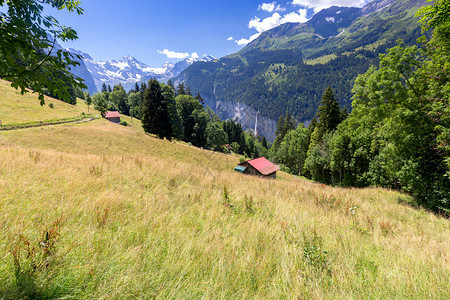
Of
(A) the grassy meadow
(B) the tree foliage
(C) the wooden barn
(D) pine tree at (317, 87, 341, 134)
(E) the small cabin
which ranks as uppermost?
(D) pine tree at (317, 87, 341, 134)

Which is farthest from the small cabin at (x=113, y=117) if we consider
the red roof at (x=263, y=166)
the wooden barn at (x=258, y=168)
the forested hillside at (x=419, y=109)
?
the forested hillside at (x=419, y=109)

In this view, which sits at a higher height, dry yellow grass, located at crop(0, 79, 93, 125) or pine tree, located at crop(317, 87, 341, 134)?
pine tree, located at crop(317, 87, 341, 134)

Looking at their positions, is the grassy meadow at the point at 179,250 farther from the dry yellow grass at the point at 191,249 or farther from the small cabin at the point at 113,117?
the small cabin at the point at 113,117

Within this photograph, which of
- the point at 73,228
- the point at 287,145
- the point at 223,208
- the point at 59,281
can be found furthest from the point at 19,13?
the point at 287,145

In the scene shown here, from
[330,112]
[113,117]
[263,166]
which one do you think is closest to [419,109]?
[263,166]

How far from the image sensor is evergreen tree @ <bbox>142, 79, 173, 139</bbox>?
42844 millimetres

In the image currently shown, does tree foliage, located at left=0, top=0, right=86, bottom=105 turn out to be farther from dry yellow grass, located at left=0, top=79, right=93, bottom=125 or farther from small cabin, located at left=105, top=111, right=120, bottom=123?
small cabin, located at left=105, top=111, right=120, bottom=123

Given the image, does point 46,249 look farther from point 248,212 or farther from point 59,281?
point 248,212

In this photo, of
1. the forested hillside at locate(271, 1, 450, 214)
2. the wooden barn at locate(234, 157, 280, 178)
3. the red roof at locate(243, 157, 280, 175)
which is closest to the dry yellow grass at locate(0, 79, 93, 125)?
the wooden barn at locate(234, 157, 280, 178)

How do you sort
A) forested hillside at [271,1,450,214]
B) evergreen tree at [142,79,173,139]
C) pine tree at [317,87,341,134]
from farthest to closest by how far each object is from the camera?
evergreen tree at [142,79,173,139], pine tree at [317,87,341,134], forested hillside at [271,1,450,214]

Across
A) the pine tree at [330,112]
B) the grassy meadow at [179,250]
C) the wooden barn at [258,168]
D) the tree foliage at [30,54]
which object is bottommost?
the wooden barn at [258,168]

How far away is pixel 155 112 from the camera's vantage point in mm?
42719

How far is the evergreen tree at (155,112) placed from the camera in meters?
42.8

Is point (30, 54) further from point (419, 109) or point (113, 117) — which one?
point (113, 117)
